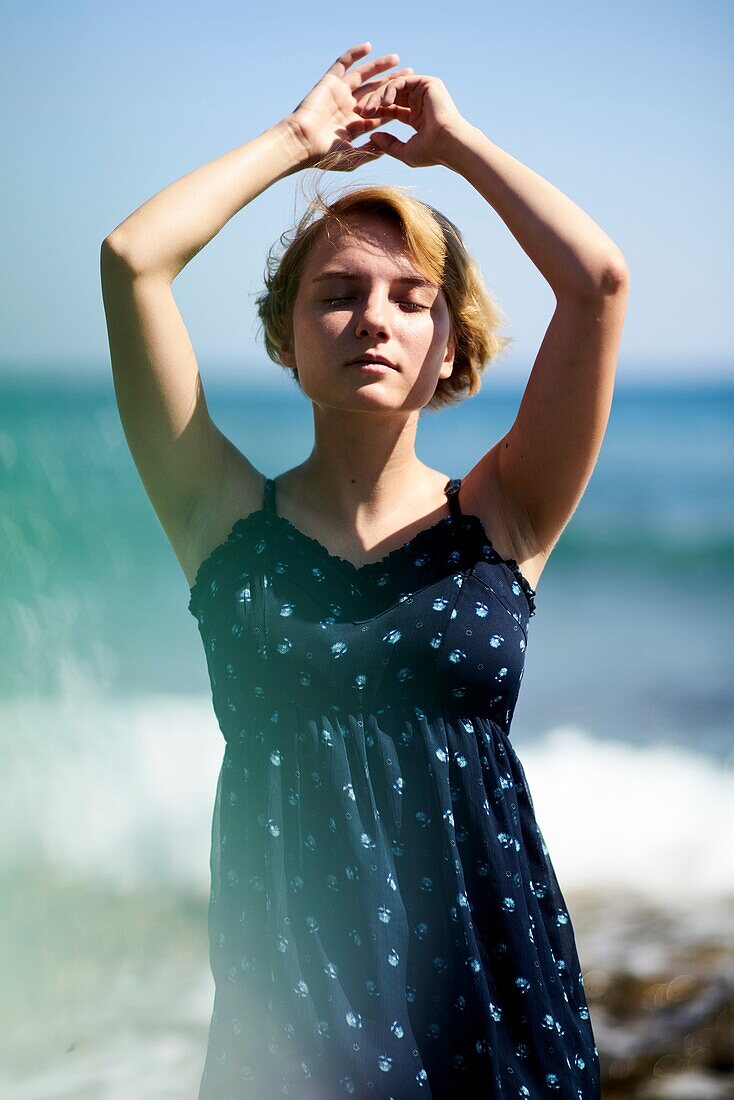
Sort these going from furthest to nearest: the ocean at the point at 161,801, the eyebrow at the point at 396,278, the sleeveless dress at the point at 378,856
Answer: the ocean at the point at 161,801 < the eyebrow at the point at 396,278 < the sleeveless dress at the point at 378,856

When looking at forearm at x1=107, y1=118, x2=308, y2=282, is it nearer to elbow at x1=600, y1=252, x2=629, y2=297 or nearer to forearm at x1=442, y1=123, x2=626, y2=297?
forearm at x1=442, y1=123, x2=626, y2=297

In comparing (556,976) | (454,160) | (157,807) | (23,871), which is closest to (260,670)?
(556,976)

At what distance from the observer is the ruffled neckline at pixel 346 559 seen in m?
1.56

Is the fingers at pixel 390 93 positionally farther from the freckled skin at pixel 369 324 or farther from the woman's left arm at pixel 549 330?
the freckled skin at pixel 369 324

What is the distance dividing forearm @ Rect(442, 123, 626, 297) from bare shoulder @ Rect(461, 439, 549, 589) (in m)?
0.25

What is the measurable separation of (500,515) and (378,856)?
480mm

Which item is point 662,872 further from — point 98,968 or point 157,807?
point 98,968

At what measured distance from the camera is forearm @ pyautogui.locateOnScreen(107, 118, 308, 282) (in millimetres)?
1463

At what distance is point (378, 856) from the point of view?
144 centimetres

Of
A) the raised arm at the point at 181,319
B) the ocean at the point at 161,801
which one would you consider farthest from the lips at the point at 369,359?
the ocean at the point at 161,801

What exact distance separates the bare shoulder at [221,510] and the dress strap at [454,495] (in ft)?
0.86

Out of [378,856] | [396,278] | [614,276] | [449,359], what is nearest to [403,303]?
[396,278]

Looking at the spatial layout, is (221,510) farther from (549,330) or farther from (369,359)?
(549,330)

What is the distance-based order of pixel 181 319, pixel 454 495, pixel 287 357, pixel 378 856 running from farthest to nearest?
pixel 287 357, pixel 454 495, pixel 181 319, pixel 378 856
